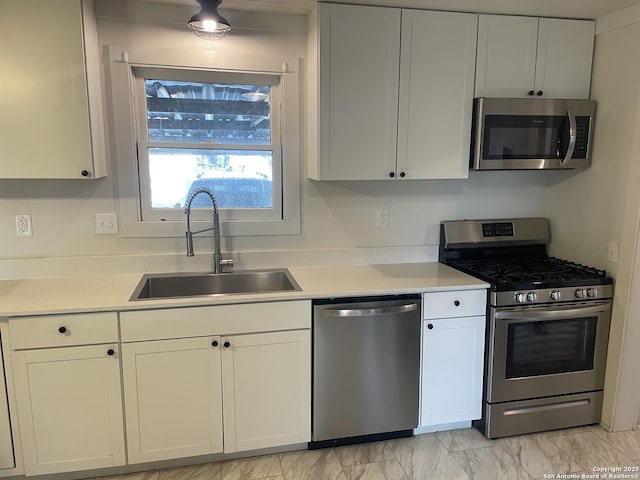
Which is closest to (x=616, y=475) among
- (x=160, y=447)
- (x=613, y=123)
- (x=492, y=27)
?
(x=613, y=123)

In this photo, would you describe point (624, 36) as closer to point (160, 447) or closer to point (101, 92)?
point (101, 92)

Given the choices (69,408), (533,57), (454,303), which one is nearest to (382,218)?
(454,303)

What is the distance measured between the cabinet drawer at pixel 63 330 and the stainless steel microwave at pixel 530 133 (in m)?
2.07

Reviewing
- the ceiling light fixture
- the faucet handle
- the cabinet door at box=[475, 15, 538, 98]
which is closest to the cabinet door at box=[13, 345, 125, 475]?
the faucet handle

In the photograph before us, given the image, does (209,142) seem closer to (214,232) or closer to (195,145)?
(195,145)

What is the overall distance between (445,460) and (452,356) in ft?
1.70

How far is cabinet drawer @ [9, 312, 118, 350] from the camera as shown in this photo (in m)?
1.96

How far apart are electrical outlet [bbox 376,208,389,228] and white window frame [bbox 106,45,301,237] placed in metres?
0.50

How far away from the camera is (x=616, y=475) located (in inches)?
88.6

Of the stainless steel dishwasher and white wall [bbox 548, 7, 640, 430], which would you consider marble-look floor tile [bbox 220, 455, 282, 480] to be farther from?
white wall [bbox 548, 7, 640, 430]

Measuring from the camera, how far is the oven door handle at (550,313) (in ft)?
7.90

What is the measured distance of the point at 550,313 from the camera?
2441 mm

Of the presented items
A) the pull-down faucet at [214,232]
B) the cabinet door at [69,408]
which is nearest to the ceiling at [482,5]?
the pull-down faucet at [214,232]

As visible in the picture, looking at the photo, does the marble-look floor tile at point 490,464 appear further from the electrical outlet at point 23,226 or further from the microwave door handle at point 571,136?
the electrical outlet at point 23,226
